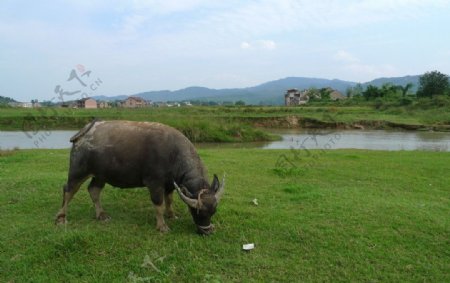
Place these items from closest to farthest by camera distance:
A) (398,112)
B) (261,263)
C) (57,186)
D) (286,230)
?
(261,263)
(286,230)
(57,186)
(398,112)

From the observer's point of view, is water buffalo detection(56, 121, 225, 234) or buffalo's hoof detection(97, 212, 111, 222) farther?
buffalo's hoof detection(97, 212, 111, 222)

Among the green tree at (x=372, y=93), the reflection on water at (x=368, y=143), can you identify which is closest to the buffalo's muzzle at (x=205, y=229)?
the reflection on water at (x=368, y=143)

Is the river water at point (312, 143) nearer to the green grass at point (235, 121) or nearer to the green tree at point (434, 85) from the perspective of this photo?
the green grass at point (235, 121)

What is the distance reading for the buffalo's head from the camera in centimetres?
590

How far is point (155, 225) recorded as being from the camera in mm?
6430

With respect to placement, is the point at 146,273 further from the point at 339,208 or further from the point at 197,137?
the point at 197,137

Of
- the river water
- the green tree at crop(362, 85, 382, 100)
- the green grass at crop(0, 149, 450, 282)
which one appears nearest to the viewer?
the green grass at crop(0, 149, 450, 282)

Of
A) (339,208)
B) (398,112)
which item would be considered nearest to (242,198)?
(339,208)

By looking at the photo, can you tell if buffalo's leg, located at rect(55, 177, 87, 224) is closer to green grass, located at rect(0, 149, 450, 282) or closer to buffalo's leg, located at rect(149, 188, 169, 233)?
green grass, located at rect(0, 149, 450, 282)

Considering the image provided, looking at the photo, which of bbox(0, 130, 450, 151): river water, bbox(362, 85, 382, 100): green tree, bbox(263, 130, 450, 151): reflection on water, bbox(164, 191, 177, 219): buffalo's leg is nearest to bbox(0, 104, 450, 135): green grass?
bbox(0, 130, 450, 151): river water

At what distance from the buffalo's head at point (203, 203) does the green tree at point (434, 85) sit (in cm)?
6350

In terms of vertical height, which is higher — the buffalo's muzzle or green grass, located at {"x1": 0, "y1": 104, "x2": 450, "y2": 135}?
the buffalo's muzzle

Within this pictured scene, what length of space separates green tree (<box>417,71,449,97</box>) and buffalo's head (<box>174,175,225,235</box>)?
63.5 meters

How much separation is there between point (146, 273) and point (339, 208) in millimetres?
3716
